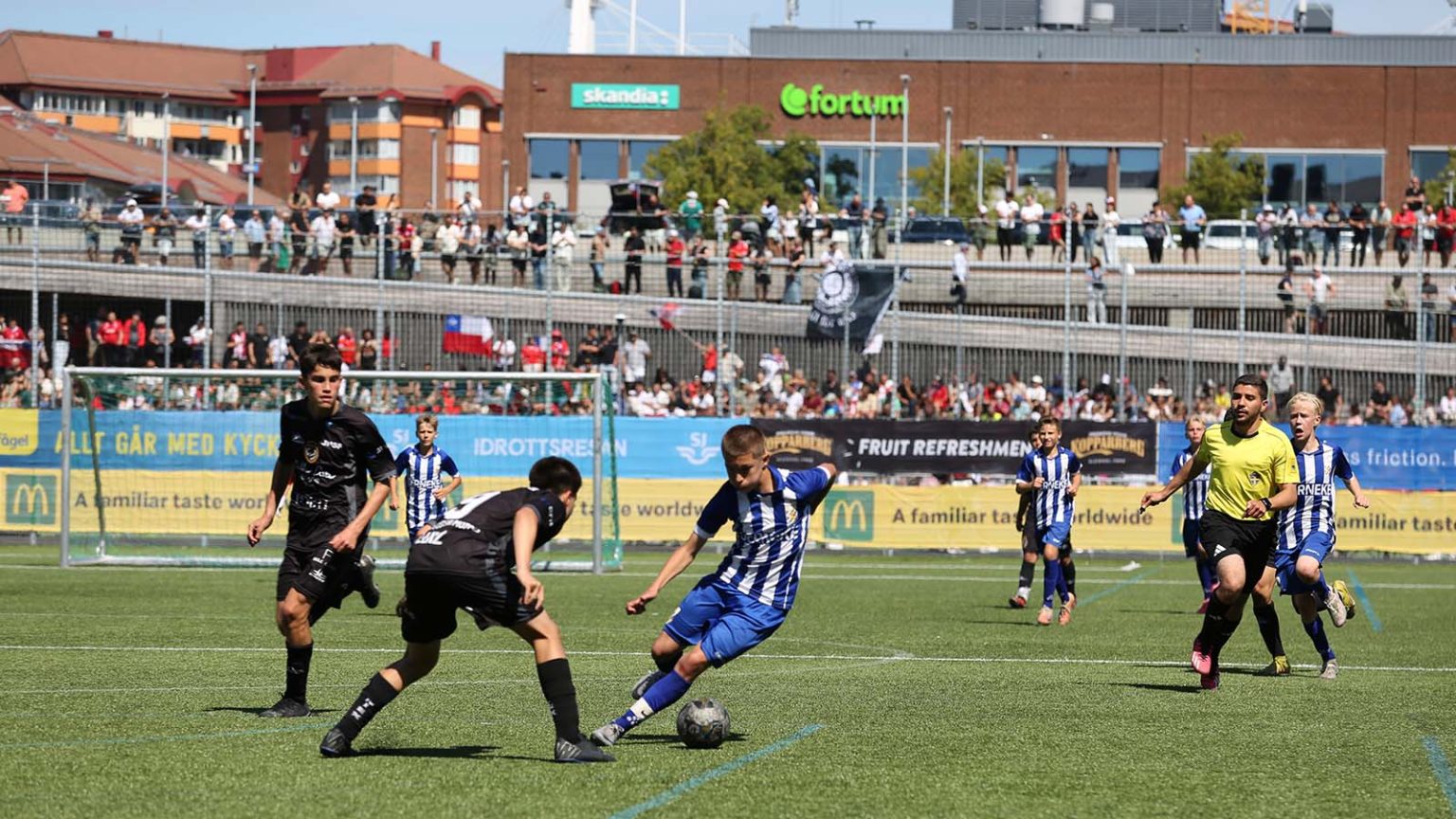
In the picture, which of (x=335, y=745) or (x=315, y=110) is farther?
(x=315, y=110)

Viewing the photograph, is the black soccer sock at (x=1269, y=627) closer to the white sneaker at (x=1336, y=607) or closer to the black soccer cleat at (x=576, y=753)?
the white sneaker at (x=1336, y=607)

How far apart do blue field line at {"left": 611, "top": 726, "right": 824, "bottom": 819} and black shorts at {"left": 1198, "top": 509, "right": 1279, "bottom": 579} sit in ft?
11.5

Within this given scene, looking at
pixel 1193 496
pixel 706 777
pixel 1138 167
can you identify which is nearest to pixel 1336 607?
pixel 706 777

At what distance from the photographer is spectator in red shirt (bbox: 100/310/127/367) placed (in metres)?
33.7

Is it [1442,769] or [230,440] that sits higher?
[230,440]

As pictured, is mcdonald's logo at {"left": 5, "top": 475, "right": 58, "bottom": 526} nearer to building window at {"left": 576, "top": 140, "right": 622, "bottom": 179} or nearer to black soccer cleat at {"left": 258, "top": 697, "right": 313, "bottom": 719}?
black soccer cleat at {"left": 258, "top": 697, "right": 313, "bottom": 719}

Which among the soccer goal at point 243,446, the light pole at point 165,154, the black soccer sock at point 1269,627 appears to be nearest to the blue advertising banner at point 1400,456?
the soccer goal at point 243,446

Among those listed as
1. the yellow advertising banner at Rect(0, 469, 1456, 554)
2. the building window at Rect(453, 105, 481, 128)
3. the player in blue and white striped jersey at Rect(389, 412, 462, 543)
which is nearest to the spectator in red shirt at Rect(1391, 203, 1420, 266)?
the yellow advertising banner at Rect(0, 469, 1456, 554)

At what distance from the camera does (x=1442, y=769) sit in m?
9.24

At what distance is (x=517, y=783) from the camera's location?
328 inches

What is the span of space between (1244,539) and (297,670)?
6146 millimetres

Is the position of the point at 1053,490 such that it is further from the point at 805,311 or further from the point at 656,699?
the point at 805,311

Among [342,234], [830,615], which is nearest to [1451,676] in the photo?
[830,615]

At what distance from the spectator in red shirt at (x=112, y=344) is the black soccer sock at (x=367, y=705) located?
2638cm
